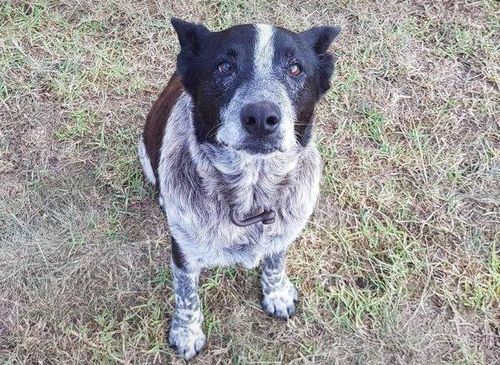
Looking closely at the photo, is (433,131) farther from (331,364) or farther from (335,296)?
(331,364)

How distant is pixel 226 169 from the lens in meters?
2.79

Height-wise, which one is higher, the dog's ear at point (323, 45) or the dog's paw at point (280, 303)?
the dog's ear at point (323, 45)

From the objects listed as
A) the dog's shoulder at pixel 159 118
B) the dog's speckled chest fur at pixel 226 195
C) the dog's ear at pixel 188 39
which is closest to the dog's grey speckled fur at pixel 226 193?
the dog's speckled chest fur at pixel 226 195

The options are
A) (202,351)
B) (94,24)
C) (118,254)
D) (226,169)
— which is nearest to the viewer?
(226,169)

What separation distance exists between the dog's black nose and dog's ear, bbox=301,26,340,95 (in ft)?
1.69

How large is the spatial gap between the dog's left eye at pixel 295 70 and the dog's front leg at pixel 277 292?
1217 millimetres

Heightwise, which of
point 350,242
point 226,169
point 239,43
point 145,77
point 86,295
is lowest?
point 86,295

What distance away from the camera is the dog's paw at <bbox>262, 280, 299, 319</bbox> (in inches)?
140

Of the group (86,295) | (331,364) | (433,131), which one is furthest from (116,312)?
(433,131)

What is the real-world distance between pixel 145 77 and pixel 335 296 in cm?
214

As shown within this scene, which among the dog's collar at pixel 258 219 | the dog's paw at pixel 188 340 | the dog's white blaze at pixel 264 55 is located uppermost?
the dog's white blaze at pixel 264 55

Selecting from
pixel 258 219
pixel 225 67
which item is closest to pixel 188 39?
pixel 225 67

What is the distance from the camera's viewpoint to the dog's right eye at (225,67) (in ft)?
8.54

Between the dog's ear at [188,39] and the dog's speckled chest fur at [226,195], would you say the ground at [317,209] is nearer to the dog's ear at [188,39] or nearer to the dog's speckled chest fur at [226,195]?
the dog's speckled chest fur at [226,195]
